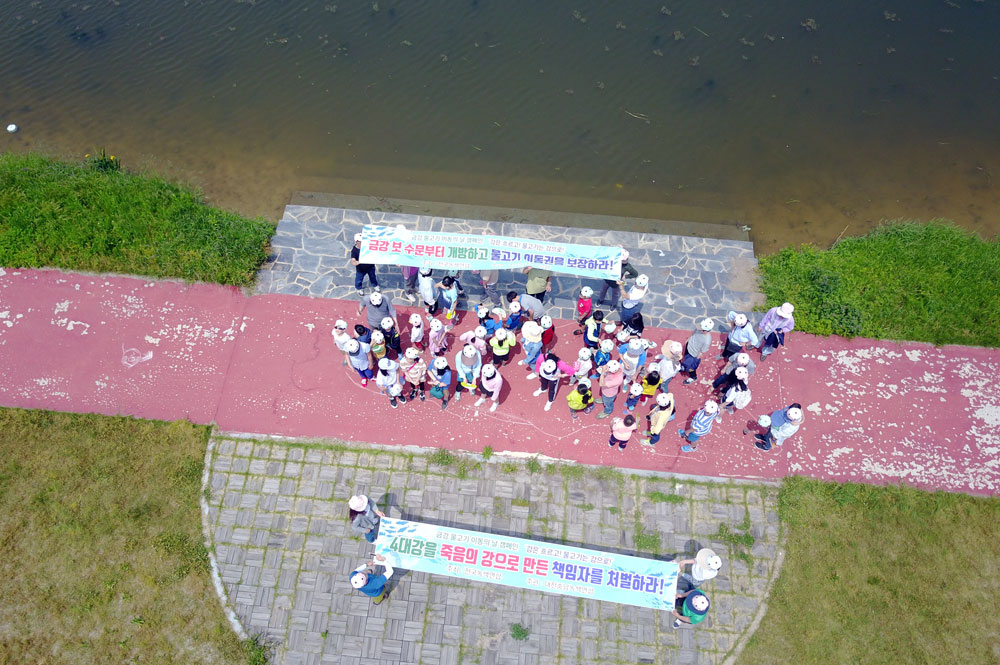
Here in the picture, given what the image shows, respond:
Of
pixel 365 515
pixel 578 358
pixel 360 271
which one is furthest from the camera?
pixel 360 271

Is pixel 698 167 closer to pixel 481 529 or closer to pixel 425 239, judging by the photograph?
pixel 425 239

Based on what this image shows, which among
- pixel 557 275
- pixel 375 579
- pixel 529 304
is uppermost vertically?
pixel 557 275

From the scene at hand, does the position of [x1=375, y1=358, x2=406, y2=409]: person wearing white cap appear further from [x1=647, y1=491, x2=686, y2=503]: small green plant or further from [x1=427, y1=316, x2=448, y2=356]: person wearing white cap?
[x1=647, y1=491, x2=686, y2=503]: small green plant

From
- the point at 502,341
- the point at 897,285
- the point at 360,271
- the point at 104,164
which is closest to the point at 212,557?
the point at 360,271

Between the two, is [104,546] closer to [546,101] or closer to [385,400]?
[385,400]

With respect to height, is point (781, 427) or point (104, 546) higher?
point (781, 427)

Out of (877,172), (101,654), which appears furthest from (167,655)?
(877,172)

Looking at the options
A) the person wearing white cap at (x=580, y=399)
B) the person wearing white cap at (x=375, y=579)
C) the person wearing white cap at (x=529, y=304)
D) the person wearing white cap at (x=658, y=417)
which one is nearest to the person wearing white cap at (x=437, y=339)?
the person wearing white cap at (x=529, y=304)
